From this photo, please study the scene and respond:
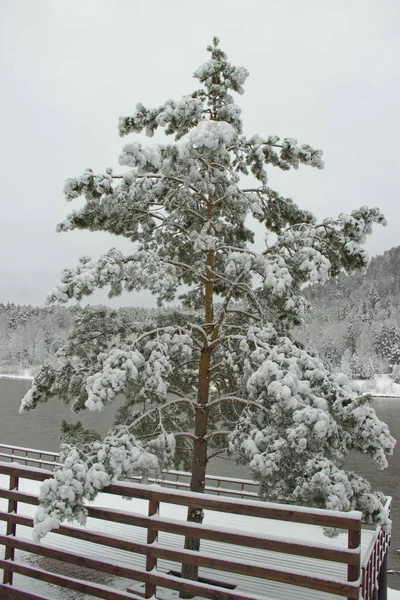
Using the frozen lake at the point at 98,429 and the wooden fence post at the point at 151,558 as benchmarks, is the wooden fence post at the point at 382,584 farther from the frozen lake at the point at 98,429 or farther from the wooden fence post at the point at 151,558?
the frozen lake at the point at 98,429

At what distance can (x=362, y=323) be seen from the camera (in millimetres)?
101812

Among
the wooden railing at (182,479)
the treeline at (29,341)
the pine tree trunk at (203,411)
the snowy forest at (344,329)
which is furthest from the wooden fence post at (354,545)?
the treeline at (29,341)

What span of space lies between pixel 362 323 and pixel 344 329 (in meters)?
3.95

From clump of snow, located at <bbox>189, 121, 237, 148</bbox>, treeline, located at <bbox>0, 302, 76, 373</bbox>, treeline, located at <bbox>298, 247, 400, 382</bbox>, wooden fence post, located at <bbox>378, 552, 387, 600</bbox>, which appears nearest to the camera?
clump of snow, located at <bbox>189, 121, 237, 148</bbox>

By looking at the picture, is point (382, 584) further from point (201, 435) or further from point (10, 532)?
point (10, 532)

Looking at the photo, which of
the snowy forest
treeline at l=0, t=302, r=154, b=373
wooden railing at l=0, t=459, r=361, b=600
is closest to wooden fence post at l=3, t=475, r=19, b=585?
wooden railing at l=0, t=459, r=361, b=600

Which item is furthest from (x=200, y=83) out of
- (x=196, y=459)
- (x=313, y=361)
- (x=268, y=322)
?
(x=196, y=459)

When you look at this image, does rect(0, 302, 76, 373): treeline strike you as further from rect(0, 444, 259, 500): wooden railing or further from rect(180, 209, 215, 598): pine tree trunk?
rect(180, 209, 215, 598): pine tree trunk

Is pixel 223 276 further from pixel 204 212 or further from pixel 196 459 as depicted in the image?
pixel 196 459

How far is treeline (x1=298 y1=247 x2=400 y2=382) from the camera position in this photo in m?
84.4

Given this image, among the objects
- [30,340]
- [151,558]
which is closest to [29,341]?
[30,340]

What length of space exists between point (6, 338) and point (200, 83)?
113 m

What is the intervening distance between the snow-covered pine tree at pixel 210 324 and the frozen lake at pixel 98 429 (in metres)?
8.47

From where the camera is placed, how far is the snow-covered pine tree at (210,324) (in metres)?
5.29
